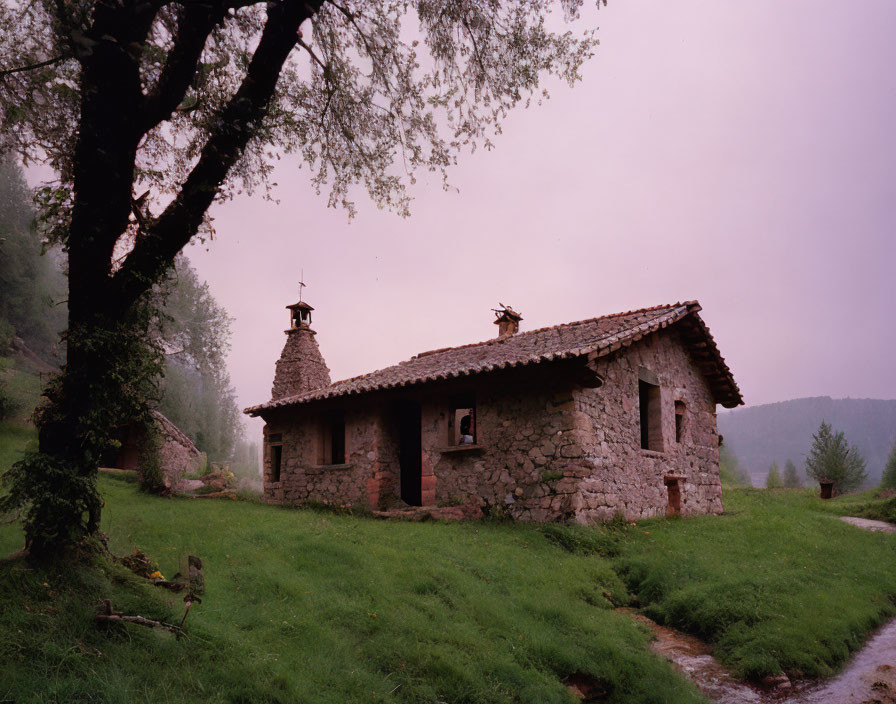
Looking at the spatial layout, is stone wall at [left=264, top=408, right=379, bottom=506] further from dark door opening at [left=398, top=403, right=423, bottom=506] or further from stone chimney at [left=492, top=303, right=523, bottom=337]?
stone chimney at [left=492, top=303, right=523, bottom=337]

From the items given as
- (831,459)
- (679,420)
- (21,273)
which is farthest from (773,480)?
(21,273)

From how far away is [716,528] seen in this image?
38.1ft

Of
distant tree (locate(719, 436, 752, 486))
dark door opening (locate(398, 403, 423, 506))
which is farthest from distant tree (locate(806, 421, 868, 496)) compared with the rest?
dark door opening (locate(398, 403, 423, 506))

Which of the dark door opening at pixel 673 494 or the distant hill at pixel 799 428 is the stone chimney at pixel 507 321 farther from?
the distant hill at pixel 799 428

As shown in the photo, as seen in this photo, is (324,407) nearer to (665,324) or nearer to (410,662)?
(665,324)

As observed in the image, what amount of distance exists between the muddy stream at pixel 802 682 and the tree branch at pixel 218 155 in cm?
668

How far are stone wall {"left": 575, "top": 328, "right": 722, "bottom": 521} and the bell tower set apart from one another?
42.3 feet

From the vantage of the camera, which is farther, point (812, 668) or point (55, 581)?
point (812, 668)

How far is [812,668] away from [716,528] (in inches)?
226

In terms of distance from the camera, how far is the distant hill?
113 meters

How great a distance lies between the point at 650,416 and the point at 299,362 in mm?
13321

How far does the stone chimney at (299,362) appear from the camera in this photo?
2211 cm

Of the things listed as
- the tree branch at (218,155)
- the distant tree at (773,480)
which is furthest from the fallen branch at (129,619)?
the distant tree at (773,480)

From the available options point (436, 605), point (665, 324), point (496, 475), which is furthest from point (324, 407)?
point (436, 605)
